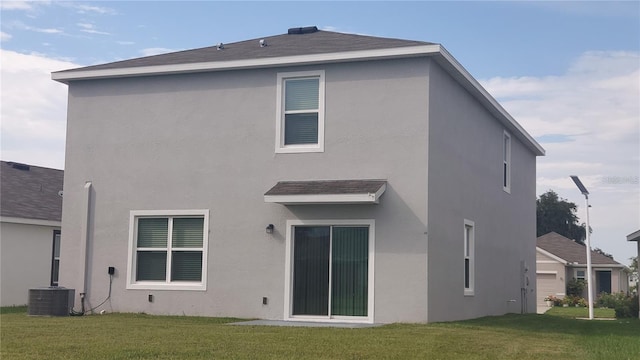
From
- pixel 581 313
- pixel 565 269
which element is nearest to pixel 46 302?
pixel 581 313

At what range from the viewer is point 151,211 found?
1953 centimetres

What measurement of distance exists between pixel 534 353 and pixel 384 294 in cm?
567

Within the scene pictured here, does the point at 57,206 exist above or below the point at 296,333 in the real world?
above

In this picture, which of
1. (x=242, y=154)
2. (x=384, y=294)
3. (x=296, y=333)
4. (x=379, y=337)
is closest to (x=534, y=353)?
(x=379, y=337)

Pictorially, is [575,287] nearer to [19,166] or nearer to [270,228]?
[19,166]

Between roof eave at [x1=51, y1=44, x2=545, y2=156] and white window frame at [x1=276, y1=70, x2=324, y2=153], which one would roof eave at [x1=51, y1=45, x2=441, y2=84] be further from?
white window frame at [x1=276, y1=70, x2=324, y2=153]

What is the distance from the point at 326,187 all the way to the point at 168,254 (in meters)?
4.27

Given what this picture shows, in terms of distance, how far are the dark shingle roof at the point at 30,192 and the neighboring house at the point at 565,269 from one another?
29.5m

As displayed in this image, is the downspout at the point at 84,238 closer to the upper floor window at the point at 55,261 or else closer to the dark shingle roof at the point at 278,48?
the dark shingle roof at the point at 278,48

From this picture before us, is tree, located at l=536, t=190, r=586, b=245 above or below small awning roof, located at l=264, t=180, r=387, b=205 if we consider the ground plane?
above

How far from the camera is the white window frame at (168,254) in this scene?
62.2ft

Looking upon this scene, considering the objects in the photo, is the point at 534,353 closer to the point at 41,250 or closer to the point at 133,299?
the point at 133,299

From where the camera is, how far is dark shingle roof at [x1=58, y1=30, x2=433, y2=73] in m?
18.4

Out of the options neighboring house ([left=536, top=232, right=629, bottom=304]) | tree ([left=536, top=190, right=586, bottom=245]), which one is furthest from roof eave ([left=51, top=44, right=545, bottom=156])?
tree ([left=536, top=190, right=586, bottom=245])
